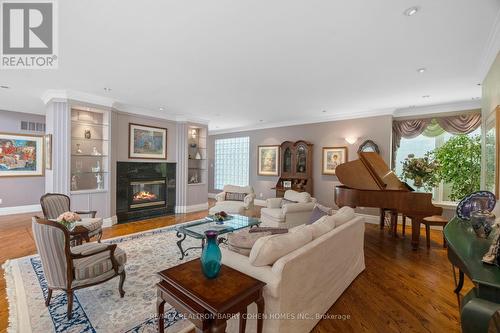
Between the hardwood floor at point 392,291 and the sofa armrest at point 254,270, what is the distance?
2.91 ft

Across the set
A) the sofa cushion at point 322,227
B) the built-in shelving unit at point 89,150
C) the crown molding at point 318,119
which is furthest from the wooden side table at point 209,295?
the crown molding at point 318,119

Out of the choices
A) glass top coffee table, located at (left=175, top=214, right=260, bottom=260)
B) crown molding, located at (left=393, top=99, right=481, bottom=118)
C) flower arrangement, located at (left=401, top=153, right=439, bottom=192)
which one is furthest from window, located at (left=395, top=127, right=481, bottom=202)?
glass top coffee table, located at (left=175, top=214, right=260, bottom=260)

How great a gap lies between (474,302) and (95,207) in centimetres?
599

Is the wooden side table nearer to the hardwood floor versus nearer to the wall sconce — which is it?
the hardwood floor

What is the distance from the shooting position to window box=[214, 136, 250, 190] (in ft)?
28.3

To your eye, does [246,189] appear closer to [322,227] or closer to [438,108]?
[322,227]

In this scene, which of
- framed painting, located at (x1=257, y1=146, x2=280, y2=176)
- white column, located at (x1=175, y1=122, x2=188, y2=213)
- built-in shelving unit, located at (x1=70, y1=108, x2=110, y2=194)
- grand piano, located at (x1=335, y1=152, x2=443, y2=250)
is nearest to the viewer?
grand piano, located at (x1=335, y1=152, x2=443, y2=250)

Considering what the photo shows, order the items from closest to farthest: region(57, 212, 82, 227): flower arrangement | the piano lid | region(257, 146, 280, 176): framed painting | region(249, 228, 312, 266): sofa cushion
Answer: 1. region(249, 228, 312, 266): sofa cushion
2. region(57, 212, 82, 227): flower arrangement
3. the piano lid
4. region(257, 146, 280, 176): framed painting

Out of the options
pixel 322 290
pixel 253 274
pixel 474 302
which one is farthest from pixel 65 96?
pixel 474 302

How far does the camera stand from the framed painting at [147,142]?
5762mm

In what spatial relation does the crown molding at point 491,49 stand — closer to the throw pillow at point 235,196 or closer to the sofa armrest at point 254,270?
the sofa armrest at point 254,270

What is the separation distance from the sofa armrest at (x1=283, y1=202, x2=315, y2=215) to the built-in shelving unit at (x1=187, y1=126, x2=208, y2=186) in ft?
12.2

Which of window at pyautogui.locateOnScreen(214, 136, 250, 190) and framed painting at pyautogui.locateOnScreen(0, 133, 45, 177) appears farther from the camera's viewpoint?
window at pyautogui.locateOnScreen(214, 136, 250, 190)

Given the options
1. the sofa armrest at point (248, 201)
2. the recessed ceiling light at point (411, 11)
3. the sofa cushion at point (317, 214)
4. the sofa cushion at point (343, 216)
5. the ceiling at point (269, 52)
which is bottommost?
the sofa armrest at point (248, 201)
